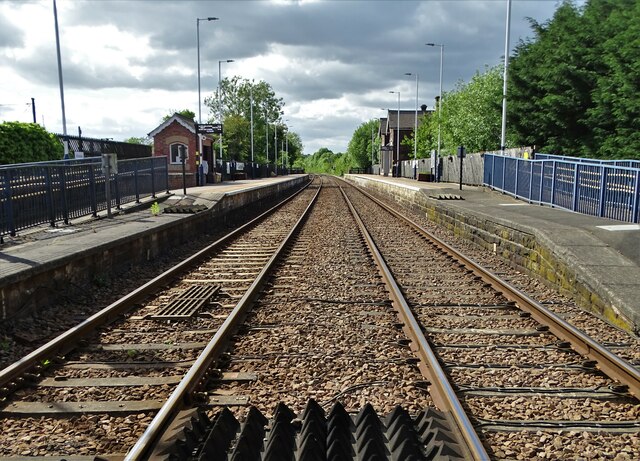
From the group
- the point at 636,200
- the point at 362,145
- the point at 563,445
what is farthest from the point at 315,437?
the point at 362,145

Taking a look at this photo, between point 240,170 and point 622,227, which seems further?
point 240,170

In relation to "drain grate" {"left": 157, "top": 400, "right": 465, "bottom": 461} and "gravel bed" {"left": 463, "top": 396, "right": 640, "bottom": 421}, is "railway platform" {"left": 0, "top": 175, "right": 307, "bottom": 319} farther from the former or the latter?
"gravel bed" {"left": 463, "top": 396, "right": 640, "bottom": 421}

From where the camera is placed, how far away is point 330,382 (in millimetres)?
4629

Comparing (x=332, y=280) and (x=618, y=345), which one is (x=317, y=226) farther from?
(x=618, y=345)

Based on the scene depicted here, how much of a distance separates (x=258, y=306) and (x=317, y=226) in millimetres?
10019

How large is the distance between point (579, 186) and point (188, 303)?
11.7 meters

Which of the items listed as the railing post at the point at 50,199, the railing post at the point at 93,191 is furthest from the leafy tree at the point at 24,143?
the railing post at the point at 50,199

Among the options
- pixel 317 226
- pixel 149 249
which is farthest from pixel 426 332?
pixel 317 226

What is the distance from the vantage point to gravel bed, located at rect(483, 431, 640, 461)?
349cm

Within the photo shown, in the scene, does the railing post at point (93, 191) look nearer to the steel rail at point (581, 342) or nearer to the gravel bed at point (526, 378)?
the steel rail at point (581, 342)

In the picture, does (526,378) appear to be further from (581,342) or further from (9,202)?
(9,202)

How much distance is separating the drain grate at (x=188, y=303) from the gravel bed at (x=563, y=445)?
4.02 m

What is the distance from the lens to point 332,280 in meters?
8.77

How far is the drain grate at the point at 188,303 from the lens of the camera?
662 cm
